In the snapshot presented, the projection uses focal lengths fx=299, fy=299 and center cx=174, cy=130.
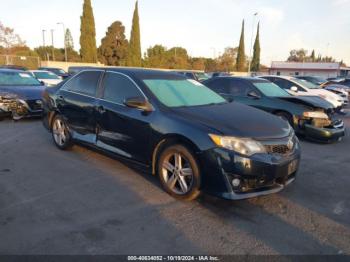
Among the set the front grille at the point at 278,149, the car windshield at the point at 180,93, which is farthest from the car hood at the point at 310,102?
the front grille at the point at 278,149

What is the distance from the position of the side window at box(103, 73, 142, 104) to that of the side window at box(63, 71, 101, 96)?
0.90 feet

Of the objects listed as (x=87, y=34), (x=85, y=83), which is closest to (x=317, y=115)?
(x=85, y=83)

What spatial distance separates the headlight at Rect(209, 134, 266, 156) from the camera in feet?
10.9

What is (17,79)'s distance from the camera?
964cm

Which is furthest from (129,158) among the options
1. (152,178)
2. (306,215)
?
(306,215)

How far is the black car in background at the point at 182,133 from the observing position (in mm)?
3340

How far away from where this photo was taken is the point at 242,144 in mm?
3338

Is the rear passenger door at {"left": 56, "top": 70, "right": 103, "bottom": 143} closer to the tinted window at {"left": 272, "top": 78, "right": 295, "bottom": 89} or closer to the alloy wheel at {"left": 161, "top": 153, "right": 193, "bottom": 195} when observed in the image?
the alloy wheel at {"left": 161, "top": 153, "right": 193, "bottom": 195}

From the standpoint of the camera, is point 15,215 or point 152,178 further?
point 152,178

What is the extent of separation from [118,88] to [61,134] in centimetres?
194

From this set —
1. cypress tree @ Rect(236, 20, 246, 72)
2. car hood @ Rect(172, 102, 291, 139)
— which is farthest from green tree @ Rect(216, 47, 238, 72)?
car hood @ Rect(172, 102, 291, 139)

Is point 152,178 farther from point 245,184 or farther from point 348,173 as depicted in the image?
point 348,173

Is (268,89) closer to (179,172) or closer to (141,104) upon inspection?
(141,104)

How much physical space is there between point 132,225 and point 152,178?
1353 millimetres
